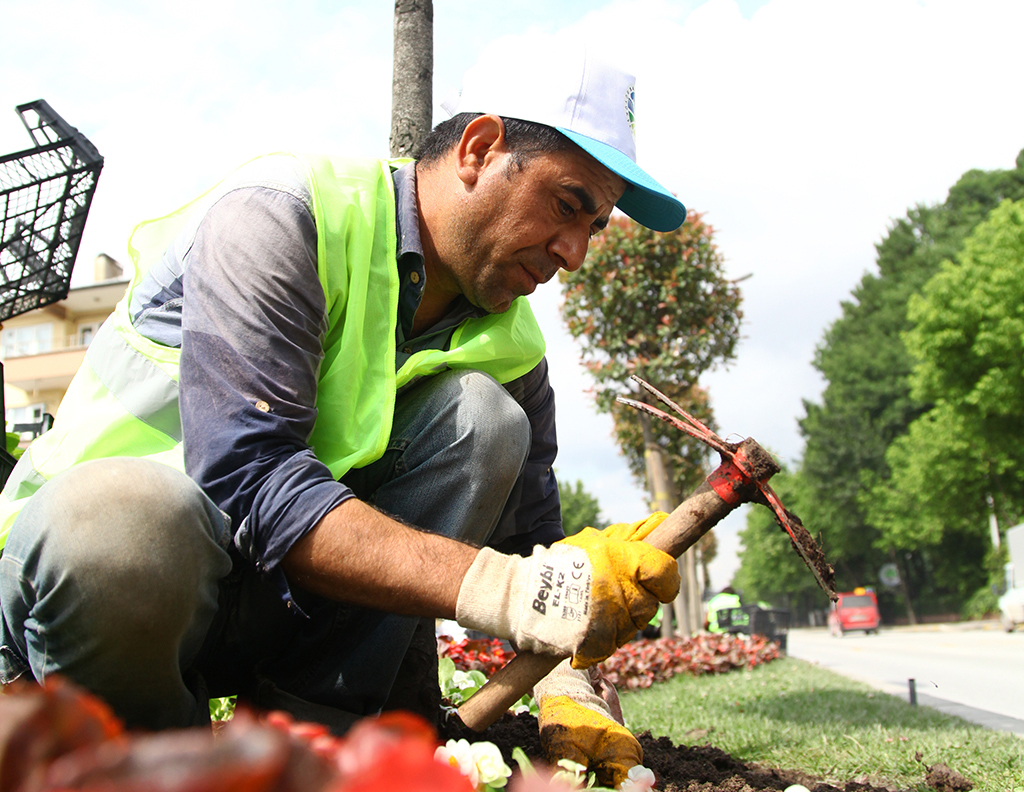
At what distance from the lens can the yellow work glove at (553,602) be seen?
5.09ft

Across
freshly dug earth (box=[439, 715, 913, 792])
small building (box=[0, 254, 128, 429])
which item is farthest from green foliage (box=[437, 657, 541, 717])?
small building (box=[0, 254, 128, 429])

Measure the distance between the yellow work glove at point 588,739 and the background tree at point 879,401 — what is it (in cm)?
3771

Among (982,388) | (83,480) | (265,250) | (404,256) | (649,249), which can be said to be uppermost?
(982,388)

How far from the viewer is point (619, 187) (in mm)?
2256

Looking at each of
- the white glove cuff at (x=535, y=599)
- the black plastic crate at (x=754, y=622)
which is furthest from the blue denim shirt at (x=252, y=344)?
the black plastic crate at (x=754, y=622)

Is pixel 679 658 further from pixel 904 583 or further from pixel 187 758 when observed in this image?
pixel 904 583

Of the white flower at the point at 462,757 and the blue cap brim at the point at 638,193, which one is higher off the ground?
the blue cap brim at the point at 638,193

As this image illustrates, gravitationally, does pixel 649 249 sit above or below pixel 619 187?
above

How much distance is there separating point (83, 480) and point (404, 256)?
1.04 meters

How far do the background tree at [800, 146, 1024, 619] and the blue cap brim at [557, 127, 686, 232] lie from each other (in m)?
37.3

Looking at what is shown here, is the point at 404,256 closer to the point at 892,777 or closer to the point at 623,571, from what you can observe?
the point at 623,571

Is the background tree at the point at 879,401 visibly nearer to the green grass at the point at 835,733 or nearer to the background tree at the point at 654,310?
the background tree at the point at 654,310

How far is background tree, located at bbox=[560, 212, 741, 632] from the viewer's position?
9180mm

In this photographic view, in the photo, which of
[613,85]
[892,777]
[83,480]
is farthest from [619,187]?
[892,777]
